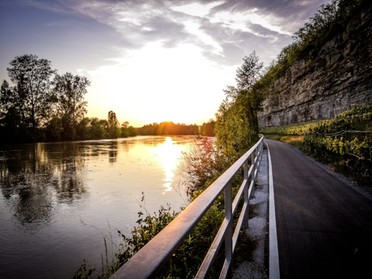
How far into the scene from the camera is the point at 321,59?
32219 mm

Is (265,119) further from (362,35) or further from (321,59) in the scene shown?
(362,35)

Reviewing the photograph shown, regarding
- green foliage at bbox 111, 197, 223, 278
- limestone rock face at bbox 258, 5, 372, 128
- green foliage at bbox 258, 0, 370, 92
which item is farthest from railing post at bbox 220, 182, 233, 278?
green foliage at bbox 258, 0, 370, 92

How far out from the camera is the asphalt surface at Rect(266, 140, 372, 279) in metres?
3.25

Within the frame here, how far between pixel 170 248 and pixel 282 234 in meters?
3.95

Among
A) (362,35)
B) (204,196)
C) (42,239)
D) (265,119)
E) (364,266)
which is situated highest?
(362,35)

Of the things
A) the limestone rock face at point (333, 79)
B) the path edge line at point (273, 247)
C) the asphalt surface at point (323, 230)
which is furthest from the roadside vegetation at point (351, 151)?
the limestone rock face at point (333, 79)

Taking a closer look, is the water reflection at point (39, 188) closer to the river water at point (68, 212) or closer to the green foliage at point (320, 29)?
the river water at point (68, 212)

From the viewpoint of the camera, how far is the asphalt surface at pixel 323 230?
325 cm

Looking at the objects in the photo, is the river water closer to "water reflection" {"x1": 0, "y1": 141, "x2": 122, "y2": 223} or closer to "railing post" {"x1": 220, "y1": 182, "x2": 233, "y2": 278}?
"water reflection" {"x1": 0, "y1": 141, "x2": 122, "y2": 223}

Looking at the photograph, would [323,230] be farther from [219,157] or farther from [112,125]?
[112,125]

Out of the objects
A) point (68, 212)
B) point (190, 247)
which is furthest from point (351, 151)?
point (68, 212)

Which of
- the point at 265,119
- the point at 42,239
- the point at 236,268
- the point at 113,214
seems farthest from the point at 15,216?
the point at 265,119

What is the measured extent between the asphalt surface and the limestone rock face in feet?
65.1

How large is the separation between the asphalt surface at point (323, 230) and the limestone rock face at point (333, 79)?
1985 centimetres
